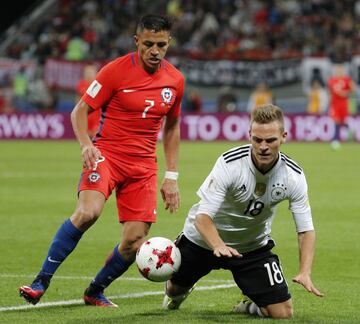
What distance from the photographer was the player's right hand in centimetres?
701

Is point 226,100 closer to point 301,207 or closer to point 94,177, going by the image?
point 94,177

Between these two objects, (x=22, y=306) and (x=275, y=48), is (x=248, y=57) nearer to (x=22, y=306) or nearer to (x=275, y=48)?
(x=275, y=48)

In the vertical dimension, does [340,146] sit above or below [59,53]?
below

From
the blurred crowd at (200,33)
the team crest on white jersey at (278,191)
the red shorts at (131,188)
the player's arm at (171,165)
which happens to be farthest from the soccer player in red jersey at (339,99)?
the team crest on white jersey at (278,191)

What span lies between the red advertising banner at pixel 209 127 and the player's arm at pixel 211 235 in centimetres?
2244

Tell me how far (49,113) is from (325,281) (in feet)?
74.3

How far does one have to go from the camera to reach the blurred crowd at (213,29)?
107 ft

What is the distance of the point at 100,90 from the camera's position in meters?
7.35

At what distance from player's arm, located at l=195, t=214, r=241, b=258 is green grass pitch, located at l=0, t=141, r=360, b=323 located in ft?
2.16

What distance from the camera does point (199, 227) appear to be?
6.28 m

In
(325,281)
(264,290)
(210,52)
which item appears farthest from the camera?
(210,52)

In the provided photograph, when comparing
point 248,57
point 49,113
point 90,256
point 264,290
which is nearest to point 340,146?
point 248,57

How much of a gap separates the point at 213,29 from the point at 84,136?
27193 millimetres

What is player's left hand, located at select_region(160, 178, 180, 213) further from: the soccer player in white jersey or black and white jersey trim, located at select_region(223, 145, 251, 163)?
black and white jersey trim, located at select_region(223, 145, 251, 163)
